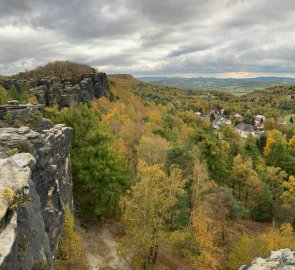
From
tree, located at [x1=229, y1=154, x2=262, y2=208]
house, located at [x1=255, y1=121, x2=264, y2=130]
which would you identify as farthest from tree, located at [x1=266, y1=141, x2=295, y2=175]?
house, located at [x1=255, y1=121, x2=264, y2=130]

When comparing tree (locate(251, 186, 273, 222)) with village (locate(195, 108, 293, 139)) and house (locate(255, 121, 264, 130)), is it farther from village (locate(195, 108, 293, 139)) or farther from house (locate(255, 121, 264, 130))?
house (locate(255, 121, 264, 130))

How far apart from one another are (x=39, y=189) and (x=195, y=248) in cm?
1374

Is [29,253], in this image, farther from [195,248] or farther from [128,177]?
[128,177]

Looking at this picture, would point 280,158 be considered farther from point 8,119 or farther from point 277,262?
point 8,119

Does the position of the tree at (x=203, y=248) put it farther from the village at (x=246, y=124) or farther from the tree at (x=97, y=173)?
the village at (x=246, y=124)

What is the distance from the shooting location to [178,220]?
29.4 meters

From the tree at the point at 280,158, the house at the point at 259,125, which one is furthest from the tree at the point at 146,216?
the house at the point at 259,125

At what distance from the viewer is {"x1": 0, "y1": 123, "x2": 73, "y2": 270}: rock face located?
36.8 feet

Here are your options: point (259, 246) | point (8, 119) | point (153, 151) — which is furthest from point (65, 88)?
point (259, 246)

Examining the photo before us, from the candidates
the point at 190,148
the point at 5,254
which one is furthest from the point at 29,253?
the point at 190,148

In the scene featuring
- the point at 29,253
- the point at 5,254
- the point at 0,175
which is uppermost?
the point at 0,175

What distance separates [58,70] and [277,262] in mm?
93616

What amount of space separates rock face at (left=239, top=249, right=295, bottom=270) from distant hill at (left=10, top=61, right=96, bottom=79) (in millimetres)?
86230

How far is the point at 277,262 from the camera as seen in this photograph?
16.2m
